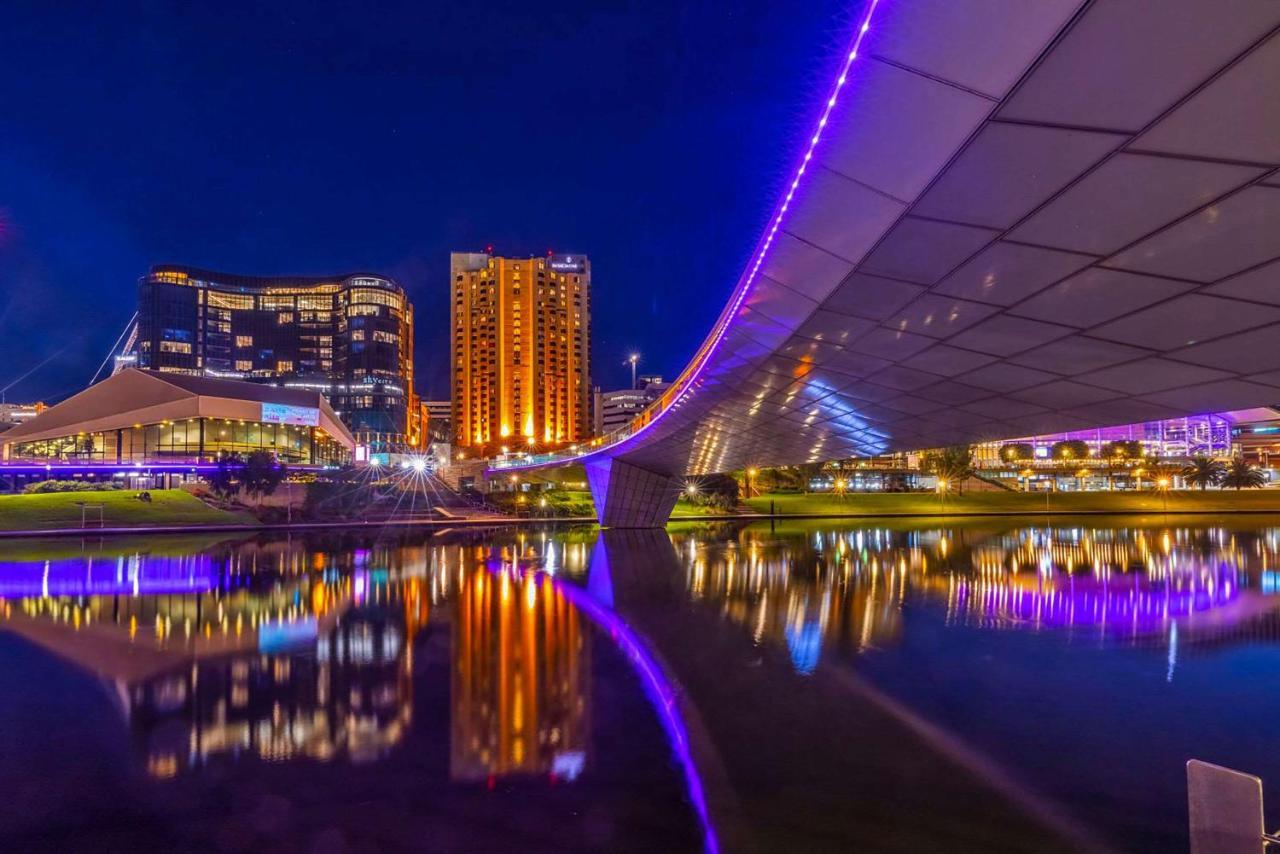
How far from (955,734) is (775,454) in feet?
95.5

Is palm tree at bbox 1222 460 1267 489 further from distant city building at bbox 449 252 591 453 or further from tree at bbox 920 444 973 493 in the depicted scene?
distant city building at bbox 449 252 591 453

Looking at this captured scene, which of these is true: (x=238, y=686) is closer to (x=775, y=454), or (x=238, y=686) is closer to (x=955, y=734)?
(x=955, y=734)

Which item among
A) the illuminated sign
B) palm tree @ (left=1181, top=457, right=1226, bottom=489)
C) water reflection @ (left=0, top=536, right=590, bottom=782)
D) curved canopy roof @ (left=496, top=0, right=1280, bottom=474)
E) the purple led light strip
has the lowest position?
water reflection @ (left=0, top=536, right=590, bottom=782)

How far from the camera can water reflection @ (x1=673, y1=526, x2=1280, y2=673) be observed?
18375 mm

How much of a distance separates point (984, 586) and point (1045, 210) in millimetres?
23019

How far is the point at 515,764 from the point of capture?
899 centimetres

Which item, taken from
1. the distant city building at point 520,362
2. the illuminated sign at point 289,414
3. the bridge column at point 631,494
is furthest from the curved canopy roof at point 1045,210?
the distant city building at point 520,362

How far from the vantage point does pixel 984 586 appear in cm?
2609

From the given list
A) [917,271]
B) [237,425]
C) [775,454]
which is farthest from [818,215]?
[237,425]

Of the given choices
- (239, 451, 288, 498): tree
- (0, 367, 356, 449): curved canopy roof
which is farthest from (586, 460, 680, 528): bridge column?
Answer: (0, 367, 356, 449): curved canopy roof

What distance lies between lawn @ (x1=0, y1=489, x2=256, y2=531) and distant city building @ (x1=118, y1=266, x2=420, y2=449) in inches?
3646

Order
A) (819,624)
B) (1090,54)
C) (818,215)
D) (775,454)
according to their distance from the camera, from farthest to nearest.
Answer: (775,454) < (819,624) < (818,215) < (1090,54)

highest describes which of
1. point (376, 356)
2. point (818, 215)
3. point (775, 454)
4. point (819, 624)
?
point (376, 356)

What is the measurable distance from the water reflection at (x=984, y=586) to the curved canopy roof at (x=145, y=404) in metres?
68.8
